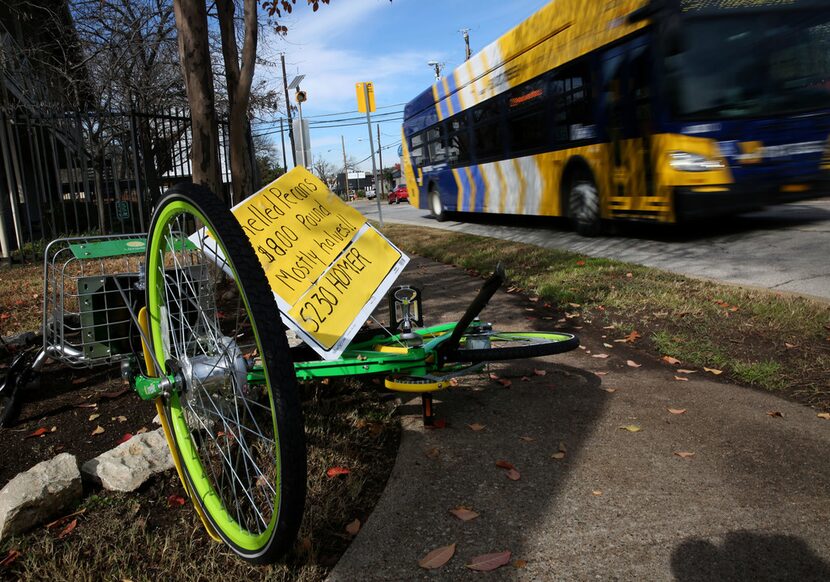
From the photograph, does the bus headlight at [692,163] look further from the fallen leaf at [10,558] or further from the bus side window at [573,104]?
the fallen leaf at [10,558]

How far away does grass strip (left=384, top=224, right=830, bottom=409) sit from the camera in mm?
3543

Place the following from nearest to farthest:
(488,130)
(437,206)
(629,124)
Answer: (629,124), (488,130), (437,206)

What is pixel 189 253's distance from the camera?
248 centimetres

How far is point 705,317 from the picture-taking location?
4586 millimetres

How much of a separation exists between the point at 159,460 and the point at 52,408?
1.21m

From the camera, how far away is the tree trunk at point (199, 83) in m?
5.38

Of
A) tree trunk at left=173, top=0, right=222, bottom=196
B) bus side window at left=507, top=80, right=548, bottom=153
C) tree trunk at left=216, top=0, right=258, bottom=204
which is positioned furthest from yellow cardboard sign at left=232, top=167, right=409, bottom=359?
bus side window at left=507, top=80, right=548, bottom=153

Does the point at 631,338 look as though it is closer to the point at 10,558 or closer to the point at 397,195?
the point at 10,558

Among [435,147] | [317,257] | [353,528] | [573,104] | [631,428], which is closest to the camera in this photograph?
[353,528]

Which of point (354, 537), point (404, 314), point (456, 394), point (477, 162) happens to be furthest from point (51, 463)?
point (477, 162)

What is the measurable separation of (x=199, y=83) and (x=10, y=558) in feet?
14.7

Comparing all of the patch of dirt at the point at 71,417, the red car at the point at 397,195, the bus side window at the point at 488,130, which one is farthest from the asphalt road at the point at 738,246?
the red car at the point at 397,195

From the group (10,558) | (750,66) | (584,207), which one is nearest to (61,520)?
(10,558)

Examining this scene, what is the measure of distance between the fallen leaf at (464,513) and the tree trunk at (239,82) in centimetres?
635
